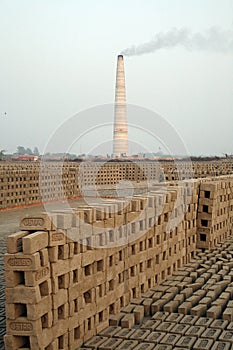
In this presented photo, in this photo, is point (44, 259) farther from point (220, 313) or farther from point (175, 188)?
point (175, 188)

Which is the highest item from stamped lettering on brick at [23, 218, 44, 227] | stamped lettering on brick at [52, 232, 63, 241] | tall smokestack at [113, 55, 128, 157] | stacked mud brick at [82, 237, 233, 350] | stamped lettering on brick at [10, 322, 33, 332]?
tall smokestack at [113, 55, 128, 157]

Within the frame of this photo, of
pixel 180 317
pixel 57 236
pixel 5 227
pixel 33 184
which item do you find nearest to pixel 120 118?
pixel 33 184

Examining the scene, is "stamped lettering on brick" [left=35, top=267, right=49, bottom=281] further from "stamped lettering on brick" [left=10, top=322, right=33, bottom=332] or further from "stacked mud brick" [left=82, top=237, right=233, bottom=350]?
"stacked mud brick" [left=82, top=237, right=233, bottom=350]

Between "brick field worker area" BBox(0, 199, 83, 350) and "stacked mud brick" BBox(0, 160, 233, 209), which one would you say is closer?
"brick field worker area" BBox(0, 199, 83, 350)

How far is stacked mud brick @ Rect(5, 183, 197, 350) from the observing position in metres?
4.86

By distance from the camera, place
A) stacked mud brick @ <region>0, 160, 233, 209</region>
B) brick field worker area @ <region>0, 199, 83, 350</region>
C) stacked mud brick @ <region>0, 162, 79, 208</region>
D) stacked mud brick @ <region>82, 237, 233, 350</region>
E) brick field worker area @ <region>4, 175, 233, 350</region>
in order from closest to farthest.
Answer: brick field worker area @ <region>4, 175, 233, 350</region>, stacked mud brick @ <region>82, 237, 233, 350</region>, brick field worker area @ <region>0, 199, 83, 350</region>, stacked mud brick @ <region>0, 162, 79, 208</region>, stacked mud brick @ <region>0, 160, 233, 209</region>

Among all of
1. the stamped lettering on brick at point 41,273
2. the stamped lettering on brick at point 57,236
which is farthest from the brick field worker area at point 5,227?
the stamped lettering on brick at point 57,236

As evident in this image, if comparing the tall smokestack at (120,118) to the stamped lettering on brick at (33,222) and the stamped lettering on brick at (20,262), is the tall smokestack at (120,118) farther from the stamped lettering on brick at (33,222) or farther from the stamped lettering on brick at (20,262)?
the stamped lettering on brick at (20,262)

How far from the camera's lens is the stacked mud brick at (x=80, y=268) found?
4.86 m

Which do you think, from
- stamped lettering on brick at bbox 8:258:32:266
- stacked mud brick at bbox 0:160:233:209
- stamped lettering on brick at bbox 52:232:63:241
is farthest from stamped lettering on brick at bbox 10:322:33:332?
stacked mud brick at bbox 0:160:233:209

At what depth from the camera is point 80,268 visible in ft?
18.7

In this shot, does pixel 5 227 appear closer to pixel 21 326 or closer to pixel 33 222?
pixel 33 222

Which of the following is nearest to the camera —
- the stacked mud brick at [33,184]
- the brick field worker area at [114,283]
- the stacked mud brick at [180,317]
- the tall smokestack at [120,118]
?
the brick field worker area at [114,283]

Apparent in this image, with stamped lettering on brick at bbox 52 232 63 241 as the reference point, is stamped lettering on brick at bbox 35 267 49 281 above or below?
below
